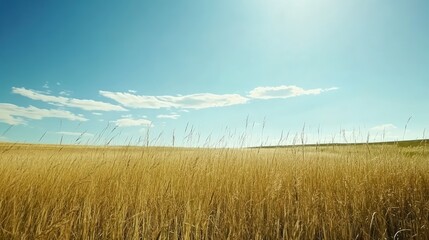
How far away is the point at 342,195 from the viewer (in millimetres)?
3986

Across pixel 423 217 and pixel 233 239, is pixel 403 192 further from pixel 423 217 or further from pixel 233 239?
pixel 233 239

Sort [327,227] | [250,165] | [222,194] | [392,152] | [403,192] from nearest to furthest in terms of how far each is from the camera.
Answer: [327,227] → [222,194] → [403,192] → [250,165] → [392,152]

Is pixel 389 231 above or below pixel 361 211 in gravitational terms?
below

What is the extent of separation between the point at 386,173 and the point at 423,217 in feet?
5.14

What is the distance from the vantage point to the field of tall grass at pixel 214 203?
2.80 m

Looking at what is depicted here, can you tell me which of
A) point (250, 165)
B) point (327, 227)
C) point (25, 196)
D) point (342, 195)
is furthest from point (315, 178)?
point (25, 196)

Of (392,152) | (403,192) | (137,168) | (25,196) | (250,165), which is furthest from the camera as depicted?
(392,152)

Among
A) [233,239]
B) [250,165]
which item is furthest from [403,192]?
[233,239]

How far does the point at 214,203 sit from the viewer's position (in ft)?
12.3

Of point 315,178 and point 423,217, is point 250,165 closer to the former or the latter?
point 315,178

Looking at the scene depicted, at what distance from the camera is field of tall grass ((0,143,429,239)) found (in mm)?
2801

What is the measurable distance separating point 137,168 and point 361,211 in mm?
3136

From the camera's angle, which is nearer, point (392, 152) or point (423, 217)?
point (423, 217)

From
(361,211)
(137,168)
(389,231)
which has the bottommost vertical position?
(389,231)
